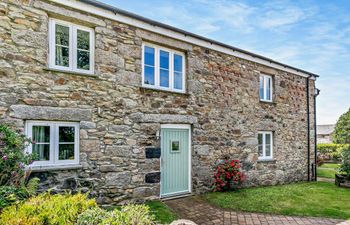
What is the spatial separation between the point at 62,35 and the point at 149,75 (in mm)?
2616

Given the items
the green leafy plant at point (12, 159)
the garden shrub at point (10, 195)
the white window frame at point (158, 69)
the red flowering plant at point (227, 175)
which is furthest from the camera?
the red flowering plant at point (227, 175)

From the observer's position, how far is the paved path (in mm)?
5684

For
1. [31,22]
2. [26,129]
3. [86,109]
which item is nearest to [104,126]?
[86,109]

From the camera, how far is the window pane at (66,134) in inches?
231

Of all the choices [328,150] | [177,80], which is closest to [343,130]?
[328,150]

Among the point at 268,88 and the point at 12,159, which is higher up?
the point at 268,88

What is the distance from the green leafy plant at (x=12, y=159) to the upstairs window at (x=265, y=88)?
9231 millimetres

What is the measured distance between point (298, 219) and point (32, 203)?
603 cm

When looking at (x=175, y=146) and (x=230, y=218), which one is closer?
(x=230, y=218)

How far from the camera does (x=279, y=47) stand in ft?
39.8

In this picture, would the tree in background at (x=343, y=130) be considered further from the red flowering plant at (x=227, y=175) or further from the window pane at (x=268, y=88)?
the red flowering plant at (x=227, y=175)

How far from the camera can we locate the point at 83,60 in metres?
6.25

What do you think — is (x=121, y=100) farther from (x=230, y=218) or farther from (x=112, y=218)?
(x=230, y=218)

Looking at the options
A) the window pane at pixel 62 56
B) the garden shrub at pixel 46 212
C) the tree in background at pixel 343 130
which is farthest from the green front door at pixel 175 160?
the tree in background at pixel 343 130
